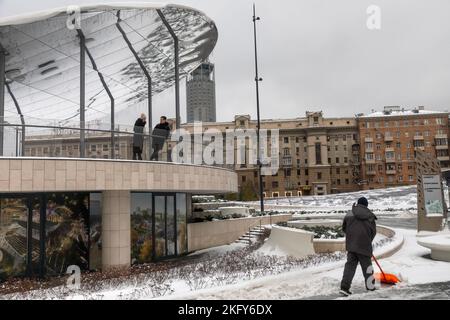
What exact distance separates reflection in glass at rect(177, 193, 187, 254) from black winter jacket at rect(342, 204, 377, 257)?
13.3 metres

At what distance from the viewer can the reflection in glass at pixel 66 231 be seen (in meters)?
15.9

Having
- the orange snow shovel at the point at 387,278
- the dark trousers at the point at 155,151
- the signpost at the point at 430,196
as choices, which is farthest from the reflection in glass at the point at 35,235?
the signpost at the point at 430,196

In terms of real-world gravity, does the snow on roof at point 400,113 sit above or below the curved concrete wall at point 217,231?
above

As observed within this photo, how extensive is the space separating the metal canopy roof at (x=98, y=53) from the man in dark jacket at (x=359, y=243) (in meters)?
11.1

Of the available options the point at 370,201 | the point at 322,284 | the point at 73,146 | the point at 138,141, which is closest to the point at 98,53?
the point at 138,141

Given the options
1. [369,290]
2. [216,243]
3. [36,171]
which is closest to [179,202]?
[216,243]

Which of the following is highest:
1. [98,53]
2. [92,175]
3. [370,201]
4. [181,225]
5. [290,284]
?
[98,53]

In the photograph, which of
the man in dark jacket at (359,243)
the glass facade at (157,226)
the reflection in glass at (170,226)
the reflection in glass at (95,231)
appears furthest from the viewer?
the reflection in glass at (170,226)

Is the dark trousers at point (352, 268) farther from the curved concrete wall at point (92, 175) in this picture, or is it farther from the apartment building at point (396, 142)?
the apartment building at point (396, 142)

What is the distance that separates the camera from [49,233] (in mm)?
15859

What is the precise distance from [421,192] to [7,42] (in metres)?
19.4

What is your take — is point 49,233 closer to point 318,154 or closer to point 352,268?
point 352,268

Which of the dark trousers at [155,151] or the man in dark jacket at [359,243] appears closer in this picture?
the man in dark jacket at [359,243]

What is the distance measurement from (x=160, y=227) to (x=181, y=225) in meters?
2.00
